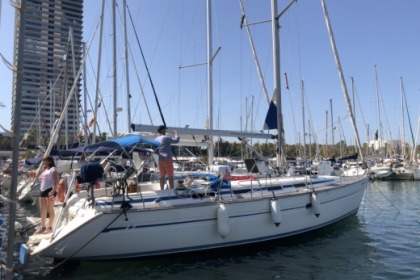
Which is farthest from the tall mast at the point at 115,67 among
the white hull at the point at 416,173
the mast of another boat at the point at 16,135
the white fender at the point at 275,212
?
the white hull at the point at 416,173

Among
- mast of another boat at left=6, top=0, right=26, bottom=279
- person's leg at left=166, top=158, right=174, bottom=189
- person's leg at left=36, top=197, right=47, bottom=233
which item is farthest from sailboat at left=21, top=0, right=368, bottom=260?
mast of another boat at left=6, top=0, right=26, bottom=279

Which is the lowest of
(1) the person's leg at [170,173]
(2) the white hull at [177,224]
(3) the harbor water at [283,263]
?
(3) the harbor water at [283,263]

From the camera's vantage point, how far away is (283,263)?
8258 millimetres

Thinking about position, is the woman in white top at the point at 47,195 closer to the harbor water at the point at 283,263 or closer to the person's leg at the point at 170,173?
the harbor water at the point at 283,263

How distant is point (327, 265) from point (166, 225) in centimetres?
375

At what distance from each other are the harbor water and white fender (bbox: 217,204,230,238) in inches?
26.9

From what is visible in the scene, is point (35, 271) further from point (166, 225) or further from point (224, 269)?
point (224, 269)

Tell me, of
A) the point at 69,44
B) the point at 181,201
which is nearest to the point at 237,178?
the point at 181,201

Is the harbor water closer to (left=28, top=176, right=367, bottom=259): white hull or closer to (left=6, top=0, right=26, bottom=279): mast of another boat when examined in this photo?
(left=28, top=176, right=367, bottom=259): white hull

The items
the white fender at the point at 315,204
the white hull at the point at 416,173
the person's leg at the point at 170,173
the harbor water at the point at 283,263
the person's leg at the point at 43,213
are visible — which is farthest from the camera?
the white hull at the point at 416,173

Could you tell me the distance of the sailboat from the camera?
730cm

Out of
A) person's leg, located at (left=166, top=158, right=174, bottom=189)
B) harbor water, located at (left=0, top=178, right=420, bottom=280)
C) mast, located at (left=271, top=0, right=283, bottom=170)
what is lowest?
harbor water, located at (left=0, top=178, right=420, bottom=280)

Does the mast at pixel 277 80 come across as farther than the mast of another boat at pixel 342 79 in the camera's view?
No

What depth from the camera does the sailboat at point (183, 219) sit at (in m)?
7.30
